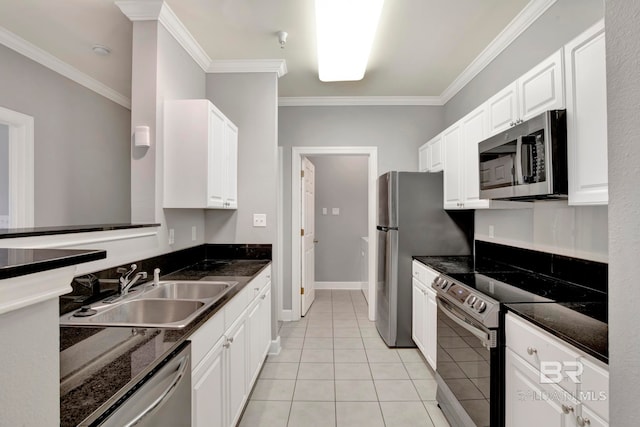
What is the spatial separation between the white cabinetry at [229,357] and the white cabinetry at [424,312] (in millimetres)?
1356

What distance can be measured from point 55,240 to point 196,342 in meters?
0.77

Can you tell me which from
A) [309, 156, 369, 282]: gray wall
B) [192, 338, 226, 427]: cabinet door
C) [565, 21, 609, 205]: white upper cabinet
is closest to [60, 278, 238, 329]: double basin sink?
[192, 338, 226, 427]: cabinet door

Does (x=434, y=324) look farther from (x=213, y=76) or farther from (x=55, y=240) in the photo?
(x=213, y=76)

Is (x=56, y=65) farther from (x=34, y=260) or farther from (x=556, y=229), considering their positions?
(x=556, y=229)

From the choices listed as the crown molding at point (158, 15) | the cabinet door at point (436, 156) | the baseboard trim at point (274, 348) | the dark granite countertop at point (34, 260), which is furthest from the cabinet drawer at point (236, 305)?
the cabinet door at point (436, 156)

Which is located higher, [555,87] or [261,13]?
[261,13]

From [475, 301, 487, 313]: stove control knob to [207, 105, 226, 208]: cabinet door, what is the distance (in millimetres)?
1790

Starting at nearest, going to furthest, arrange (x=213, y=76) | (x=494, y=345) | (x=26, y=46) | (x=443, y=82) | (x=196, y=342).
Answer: (x=196, y=342), (x=494, y=345), (x=26, y=46), (x=213, y=76), (x=443, y=82)

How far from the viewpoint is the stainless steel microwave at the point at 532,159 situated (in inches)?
57.8

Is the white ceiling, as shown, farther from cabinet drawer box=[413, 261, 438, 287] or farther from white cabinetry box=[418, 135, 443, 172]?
cabinet drawer box=[413, 261, 438, 287]

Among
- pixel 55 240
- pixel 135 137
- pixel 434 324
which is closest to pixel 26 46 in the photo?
pixel 135 137

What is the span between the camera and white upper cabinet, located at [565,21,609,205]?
127 centimetres

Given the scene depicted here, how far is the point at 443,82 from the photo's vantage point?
11.0 feet

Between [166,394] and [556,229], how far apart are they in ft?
7.40
